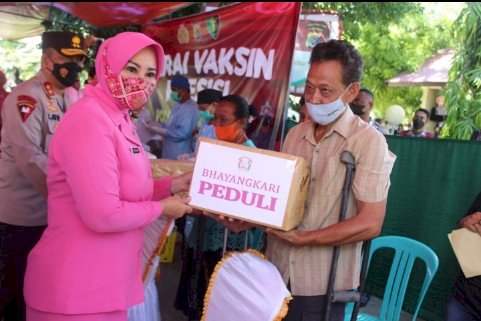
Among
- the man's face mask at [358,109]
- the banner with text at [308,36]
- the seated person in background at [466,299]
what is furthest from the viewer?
the banner with text at [308,36]

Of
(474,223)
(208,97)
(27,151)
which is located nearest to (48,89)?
(27,151)

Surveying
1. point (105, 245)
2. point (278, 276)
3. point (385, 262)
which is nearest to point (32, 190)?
point (105, 245)

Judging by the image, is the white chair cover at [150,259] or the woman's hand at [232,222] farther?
the white chair cover at [150,259]

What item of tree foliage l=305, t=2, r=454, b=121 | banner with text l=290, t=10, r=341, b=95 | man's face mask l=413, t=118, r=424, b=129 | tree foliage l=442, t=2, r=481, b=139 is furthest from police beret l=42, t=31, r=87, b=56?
tree foliage l=305, t=2, r=454, b=121

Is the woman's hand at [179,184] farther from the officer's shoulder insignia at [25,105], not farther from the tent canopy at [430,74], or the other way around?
the tent canopy at [430,74]

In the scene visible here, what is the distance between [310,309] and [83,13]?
6764mm

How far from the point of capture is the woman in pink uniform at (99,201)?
161 cm

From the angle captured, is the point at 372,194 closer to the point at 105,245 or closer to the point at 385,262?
the point at 105,245

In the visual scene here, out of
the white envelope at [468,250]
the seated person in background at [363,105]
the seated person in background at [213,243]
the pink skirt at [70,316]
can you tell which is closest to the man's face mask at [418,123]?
the seated person in background at [363,105]

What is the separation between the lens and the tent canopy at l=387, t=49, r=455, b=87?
16.1 metres

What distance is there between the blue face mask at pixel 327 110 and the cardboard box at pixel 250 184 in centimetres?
20

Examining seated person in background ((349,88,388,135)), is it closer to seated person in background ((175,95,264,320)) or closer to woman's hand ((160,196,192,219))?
seated person in background ((175,95,264,320))

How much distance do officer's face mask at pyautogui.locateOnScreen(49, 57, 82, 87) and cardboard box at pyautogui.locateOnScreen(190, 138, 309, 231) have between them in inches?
50.7

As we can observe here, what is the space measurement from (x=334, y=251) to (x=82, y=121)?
105 cm
